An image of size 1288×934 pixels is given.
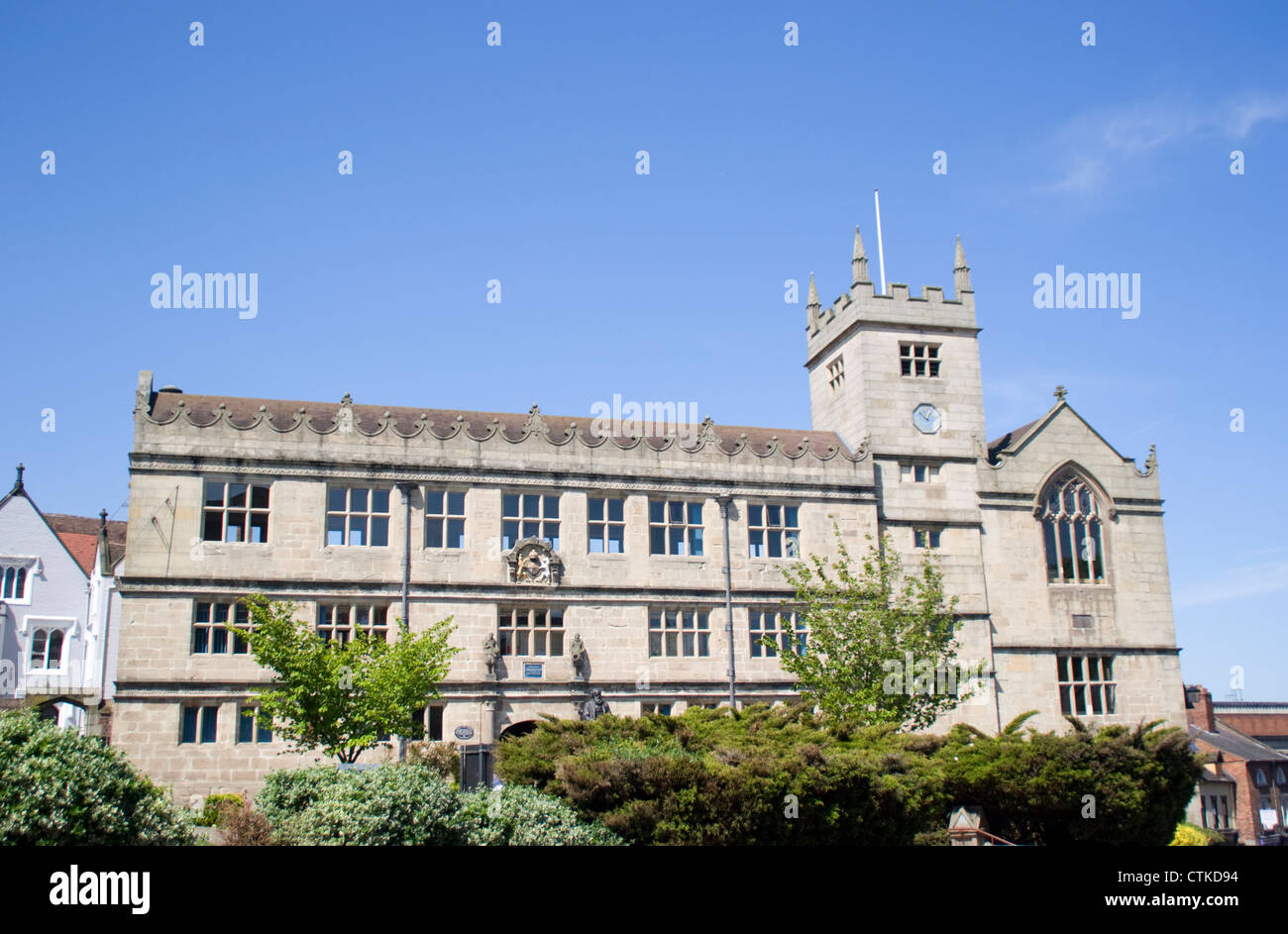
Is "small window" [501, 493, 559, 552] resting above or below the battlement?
below

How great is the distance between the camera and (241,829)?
17.6 m

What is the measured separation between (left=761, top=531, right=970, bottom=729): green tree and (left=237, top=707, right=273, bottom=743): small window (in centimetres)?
1458

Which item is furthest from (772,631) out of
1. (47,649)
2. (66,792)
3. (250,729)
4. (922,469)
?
(47,649)

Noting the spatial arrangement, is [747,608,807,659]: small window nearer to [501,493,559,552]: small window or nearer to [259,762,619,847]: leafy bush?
[501,493,559,552]: small window

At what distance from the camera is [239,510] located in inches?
1304

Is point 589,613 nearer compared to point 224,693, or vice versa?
point 224,693

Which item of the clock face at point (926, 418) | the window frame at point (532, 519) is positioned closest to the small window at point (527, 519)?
the window frame at point (532, 519)

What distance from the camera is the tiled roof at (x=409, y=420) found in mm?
34250

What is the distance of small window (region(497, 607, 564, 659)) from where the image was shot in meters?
34.5

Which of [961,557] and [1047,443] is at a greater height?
[1047,443]

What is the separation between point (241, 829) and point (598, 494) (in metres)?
19.9

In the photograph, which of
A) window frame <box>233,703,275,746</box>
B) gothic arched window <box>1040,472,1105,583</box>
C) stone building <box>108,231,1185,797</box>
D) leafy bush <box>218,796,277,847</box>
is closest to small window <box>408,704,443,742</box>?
stone building <box>108,231,1185,797</box>

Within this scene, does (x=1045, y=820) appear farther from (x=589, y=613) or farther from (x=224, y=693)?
(x=224, y=693)
